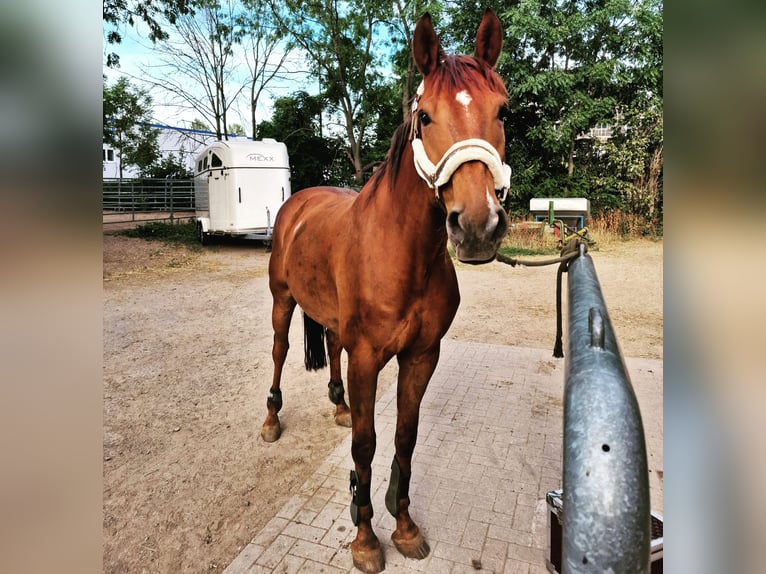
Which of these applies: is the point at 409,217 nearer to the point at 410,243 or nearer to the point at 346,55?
the point at 410,243

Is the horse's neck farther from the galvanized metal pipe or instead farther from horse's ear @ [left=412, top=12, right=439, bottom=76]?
the galvanized metal pipe

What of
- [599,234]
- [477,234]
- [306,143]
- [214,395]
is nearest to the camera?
[477,234]

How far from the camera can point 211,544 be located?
2.38m

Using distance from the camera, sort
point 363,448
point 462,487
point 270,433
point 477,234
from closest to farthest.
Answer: point 477,234 → point 363,448 → point 462,487 → point 270,433

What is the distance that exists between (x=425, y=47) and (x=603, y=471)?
5.10ft

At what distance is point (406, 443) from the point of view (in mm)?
2352

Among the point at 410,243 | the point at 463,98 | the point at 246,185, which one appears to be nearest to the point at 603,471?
the point at 463,98

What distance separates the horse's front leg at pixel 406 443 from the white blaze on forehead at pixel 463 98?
1.17 metres

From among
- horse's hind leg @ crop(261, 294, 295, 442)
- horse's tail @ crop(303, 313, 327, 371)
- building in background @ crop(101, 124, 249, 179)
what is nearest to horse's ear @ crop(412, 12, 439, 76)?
horse's hind leg @ crop(261, 294, 295, 442)

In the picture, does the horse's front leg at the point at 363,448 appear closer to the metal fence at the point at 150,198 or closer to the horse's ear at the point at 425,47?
the horse's ear at the point at 425,47
